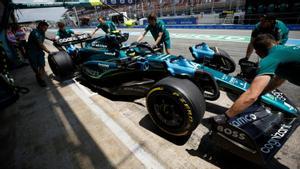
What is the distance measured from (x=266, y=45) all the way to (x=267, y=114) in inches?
34.2

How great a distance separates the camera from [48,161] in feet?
8.11

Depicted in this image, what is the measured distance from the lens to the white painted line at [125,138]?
228cm

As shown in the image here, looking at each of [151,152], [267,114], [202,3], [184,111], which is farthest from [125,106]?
[202,3]

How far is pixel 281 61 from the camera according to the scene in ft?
6.08

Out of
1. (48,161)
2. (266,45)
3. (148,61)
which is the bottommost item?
(48,161)

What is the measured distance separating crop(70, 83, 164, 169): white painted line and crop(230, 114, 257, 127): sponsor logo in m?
0.99

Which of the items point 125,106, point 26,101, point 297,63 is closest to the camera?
point 297,63

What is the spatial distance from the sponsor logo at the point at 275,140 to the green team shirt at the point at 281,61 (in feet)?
1.98

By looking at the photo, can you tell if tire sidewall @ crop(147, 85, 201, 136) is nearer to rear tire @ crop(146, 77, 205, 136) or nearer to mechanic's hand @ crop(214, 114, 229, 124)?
rear tire @ crop(146, 77, 205, 136)

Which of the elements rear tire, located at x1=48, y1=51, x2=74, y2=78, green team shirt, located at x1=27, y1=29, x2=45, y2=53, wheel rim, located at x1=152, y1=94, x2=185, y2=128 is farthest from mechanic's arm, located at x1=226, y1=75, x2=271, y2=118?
green team shirt, located at x1=27, y1=29, x2=45, y2=53

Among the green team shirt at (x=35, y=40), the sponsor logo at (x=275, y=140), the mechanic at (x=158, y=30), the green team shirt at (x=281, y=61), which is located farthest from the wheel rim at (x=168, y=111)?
the green team shirt at (x=35, y=40)

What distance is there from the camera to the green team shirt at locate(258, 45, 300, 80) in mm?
1830

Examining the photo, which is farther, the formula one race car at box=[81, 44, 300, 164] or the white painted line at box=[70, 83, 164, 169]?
the white painted line at box=[70, 83, 164, 169]

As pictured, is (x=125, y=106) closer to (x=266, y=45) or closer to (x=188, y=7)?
(x=266, y=45)
